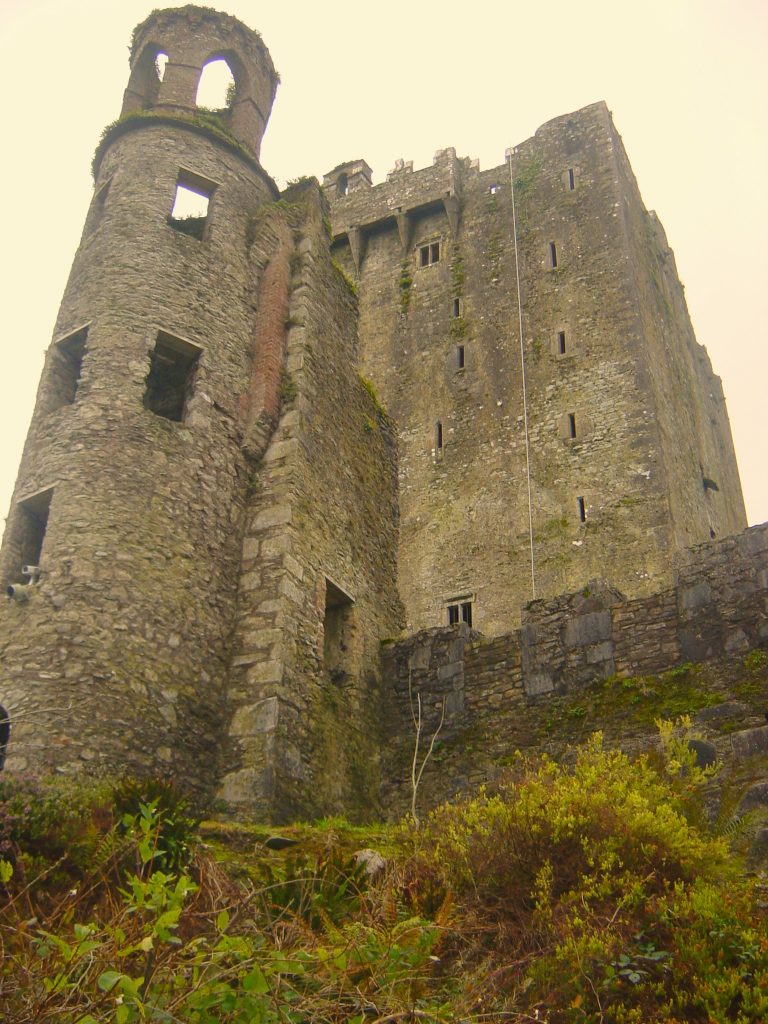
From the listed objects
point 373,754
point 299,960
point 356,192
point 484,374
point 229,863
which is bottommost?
point 299,960

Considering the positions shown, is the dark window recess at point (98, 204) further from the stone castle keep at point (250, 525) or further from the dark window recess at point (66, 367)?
the dark window recess at point (66, 367)

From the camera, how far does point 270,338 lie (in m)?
12.7

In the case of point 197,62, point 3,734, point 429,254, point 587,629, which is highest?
point 429,254

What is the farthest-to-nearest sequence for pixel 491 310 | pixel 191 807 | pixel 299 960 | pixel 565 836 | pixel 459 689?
1. pixel 491 310
2. pixel 459 689
3. pixel 191 807
4. pixel 565 836
5. pixel 299 960

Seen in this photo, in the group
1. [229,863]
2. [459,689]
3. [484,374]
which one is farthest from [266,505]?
[484,374]

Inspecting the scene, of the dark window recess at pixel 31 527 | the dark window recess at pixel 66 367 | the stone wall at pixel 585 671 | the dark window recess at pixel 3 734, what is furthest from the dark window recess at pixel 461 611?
the dark window recess at pixel 3 734

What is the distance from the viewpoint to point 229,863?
8.20 meters

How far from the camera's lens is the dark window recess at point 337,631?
1205cm

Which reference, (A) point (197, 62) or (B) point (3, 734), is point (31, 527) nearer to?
(B) point (3, 734)

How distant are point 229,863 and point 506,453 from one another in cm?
1423

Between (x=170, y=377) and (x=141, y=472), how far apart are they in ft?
6.52

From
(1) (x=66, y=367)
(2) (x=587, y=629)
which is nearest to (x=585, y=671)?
(2) (x=587, y=629)

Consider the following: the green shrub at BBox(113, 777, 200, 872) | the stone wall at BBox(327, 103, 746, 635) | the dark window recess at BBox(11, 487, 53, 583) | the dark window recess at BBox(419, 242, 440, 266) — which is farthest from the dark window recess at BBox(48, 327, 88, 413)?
the dark window recess at BBox(419, 242, 440, 266)

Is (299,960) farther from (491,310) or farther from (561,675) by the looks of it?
(491,310)
